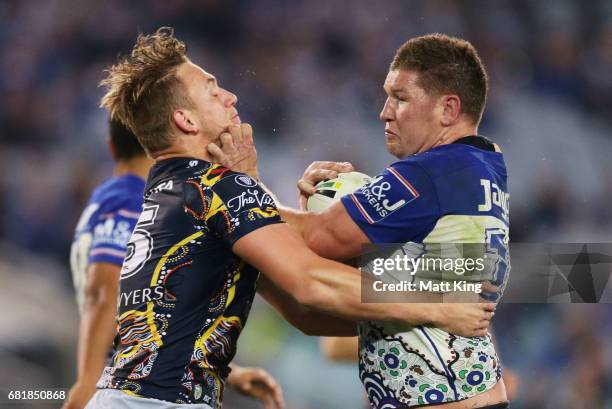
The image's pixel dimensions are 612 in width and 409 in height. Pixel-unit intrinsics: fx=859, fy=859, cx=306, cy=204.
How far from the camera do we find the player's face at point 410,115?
356 cm

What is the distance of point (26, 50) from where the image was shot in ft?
32.4

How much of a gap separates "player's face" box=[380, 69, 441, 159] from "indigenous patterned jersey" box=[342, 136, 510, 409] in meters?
0.21

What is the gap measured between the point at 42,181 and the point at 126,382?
613cm

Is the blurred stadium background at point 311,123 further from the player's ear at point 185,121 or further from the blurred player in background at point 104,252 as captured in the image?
the player's ear at point 185,121

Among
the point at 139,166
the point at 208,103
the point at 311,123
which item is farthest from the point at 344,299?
the point at 311,123

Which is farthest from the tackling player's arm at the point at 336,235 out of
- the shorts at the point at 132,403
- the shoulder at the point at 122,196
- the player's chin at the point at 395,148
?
the shoulder at the point at 122,196

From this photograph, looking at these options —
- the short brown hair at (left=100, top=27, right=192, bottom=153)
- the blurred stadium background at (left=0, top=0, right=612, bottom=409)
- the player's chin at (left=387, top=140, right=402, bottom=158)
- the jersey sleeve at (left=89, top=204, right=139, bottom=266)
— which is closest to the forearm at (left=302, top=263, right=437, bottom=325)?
the player's chin at (left=387, top=140, right=402, bottom=158)

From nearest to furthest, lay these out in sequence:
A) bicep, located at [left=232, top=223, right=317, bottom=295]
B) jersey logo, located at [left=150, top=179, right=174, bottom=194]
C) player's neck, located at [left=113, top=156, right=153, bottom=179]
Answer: bicep, located at [left=232, top=223, right=317, bottom=295]
jersey logo, located at [left=150, top=179, right=174, bottom=194]
player's neck, located at [left=113, top=156, right=153, bottom=179]

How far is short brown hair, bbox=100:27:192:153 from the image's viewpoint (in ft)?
11.6

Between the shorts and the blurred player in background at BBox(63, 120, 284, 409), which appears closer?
the shorts

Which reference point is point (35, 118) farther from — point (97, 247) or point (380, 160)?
point (97, 247)

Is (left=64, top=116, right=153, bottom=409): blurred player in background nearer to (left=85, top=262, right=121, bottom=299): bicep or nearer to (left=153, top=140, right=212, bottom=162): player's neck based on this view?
(left=85, top=262, right=121, bottom=299): bicep

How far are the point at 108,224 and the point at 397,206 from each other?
256 centimetres

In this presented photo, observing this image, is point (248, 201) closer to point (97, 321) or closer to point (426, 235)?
point (426, 235)
